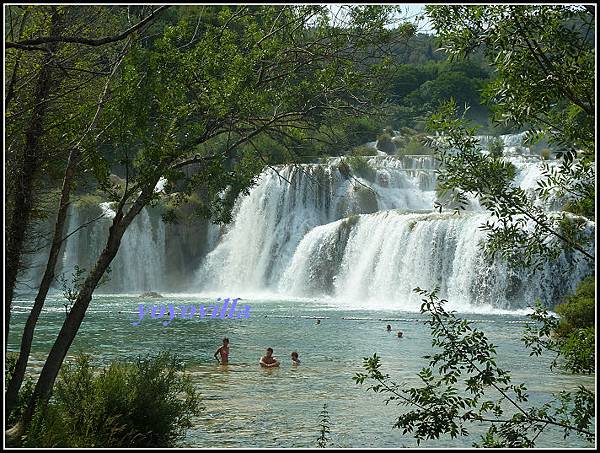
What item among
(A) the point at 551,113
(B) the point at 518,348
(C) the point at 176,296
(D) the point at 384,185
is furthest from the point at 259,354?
(D) the point at 384,185

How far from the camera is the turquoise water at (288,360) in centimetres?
1023

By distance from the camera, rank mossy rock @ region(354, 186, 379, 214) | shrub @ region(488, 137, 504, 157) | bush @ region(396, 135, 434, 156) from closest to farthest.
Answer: shrub @ region(488, 137, 504, 157), mossy rock @ region(354, 186, 379, 214), bush @ region(396, 135, 434, 156)

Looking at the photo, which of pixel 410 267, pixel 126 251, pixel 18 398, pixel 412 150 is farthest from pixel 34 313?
pixel 412 150

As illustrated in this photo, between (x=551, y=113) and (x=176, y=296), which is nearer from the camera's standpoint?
(x=551, y=113)

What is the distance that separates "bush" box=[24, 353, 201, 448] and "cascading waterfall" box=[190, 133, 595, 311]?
1460cm

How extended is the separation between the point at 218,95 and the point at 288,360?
34.8 feet

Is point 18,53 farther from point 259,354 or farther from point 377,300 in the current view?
point 377,300

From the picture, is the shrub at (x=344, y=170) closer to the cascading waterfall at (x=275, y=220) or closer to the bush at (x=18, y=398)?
the bush at (x=18, y=398)

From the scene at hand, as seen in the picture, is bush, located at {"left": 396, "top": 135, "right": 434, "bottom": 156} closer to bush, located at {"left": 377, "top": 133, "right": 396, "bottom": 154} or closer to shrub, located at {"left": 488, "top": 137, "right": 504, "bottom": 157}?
bush, located at {"left": 377, "top": 133, "right": 396, "bottom": 154}

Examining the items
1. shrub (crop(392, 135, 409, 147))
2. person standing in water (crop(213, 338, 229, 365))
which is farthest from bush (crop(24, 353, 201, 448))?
shrub (crop(392, 135, 409, 147))

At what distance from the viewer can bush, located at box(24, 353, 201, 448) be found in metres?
6.73

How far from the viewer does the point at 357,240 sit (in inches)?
1287

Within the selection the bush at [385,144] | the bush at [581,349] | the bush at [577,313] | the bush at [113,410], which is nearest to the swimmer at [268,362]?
the bush at [577,313]

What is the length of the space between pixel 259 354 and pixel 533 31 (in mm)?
13446
